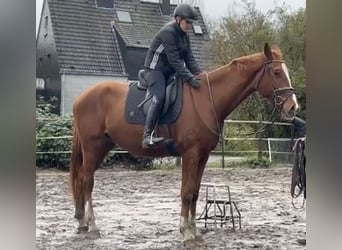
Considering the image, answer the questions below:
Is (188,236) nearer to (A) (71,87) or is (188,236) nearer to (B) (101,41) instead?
(A) (71,87)

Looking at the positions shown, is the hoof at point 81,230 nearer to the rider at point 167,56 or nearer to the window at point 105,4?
the rider at point 167,56

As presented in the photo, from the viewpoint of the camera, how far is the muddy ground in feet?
7.08

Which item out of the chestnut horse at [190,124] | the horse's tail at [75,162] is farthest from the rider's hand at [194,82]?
the horse's tail at [75,162]

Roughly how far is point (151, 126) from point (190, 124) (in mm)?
161

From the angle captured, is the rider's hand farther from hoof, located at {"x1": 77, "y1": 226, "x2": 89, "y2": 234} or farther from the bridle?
hoof, located at {"x1": 77, "y1": 226, "x2": 89, "y2": 234}

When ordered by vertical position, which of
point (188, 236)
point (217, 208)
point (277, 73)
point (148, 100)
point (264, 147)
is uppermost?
point (277, 73)

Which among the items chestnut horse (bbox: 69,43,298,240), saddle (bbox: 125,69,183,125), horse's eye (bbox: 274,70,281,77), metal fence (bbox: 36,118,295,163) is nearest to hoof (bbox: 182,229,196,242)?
chestnut horse (bbox: 69,43,298,240)

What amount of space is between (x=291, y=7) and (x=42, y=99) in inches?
41.9

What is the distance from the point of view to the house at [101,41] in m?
2.14

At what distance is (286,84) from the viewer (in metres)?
2.13

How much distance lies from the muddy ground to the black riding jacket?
423mm

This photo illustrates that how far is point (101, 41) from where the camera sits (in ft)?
7.13

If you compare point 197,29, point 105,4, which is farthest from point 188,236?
point 105,4
